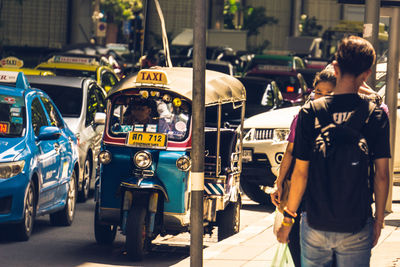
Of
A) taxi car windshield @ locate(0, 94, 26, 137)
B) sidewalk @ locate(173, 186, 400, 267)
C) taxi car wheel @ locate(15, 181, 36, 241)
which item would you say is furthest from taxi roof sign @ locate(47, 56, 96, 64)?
sidewalk @ locate(173, 186, 400, 267)

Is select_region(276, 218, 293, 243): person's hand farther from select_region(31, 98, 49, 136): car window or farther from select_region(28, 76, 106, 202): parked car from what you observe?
select_region(28, 76, 106, 202): parked car

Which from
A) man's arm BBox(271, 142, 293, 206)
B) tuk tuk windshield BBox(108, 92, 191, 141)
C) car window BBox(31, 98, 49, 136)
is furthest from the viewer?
car window BBox(31, 98, 49, 136)

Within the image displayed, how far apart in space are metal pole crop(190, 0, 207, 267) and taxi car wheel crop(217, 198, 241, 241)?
14.8ft

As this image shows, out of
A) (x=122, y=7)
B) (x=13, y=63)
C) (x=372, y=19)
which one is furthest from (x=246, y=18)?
(x=372, y=19)

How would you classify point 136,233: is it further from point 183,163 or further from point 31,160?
point 31,160

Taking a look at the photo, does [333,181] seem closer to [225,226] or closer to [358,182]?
[358,182]

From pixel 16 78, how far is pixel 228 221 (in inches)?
113

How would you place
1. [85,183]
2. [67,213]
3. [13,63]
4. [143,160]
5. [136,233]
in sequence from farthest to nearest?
[13,63], [85,183], [67,213], [143,160], [136,233]

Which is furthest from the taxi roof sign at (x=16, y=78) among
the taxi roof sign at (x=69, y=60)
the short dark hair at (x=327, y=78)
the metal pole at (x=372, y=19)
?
the taxi roof sign at (x=69, y=60)

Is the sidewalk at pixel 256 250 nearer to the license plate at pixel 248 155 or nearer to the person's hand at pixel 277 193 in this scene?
the person's hand at pixel 277 193

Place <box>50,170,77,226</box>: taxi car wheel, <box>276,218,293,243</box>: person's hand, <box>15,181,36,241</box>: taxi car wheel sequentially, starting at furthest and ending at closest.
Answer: <box>50,170,77,226</box>: taxi car wheel → <box>15,181,36,241</box>: taxi car wheel → <box>276,218,293,243</box>: person's hand

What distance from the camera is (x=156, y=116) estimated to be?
10.3 metres

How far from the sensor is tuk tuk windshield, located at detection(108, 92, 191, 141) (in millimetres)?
10156

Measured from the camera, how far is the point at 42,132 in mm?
10625
